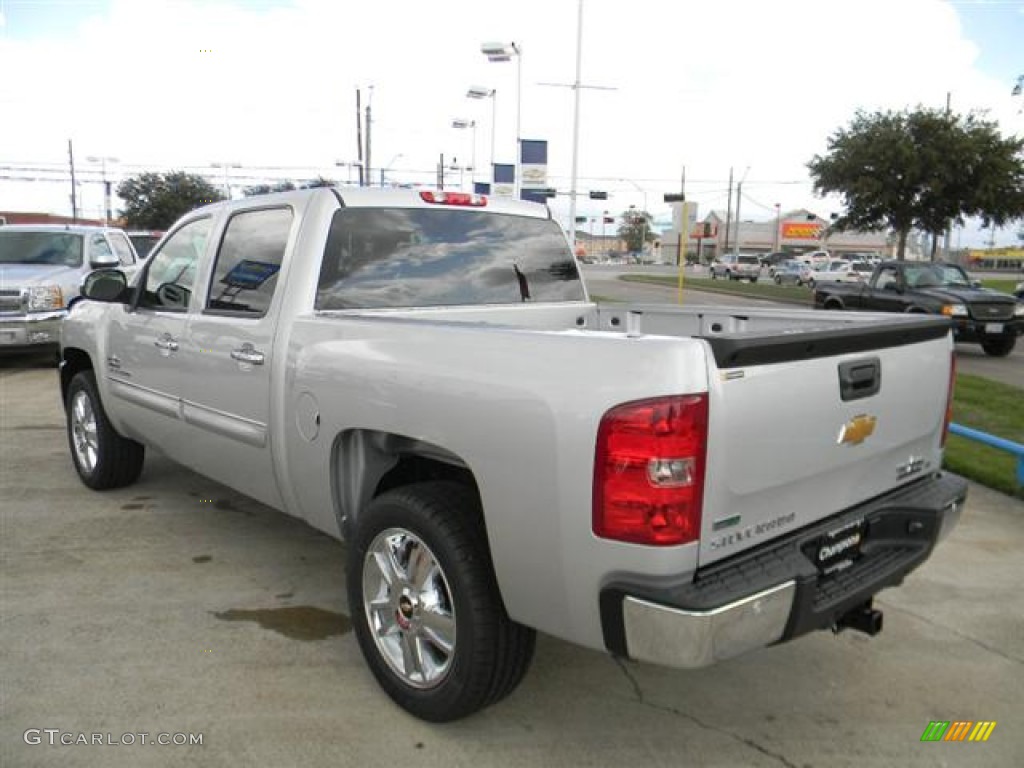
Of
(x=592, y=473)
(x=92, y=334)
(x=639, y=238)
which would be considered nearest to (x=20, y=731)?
(x=592, y=473)

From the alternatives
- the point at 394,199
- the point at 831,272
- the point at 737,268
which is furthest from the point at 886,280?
the point at 737,268

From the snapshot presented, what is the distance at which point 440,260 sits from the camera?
12.9 ft

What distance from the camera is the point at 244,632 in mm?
3592

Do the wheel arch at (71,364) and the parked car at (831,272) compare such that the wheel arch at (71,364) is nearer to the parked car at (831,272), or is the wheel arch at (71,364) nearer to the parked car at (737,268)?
the parked car at (831,272)

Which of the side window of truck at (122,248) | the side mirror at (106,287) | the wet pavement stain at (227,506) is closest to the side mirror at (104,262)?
the side window of truck at (122,248)

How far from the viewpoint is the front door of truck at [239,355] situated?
3578mm

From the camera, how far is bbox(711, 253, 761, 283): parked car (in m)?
50.7

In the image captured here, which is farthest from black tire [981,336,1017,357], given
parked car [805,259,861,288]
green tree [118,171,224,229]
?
green tree [118,171,224,229]

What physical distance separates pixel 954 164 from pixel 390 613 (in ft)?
88.5

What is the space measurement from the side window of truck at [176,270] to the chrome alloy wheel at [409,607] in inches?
79.3

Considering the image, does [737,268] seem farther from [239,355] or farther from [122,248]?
[239,355]

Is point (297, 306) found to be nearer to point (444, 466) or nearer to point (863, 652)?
point (444, 466)

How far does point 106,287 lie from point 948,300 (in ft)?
42.6

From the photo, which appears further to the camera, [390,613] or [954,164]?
[954,164]
